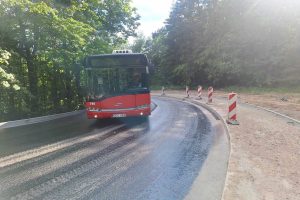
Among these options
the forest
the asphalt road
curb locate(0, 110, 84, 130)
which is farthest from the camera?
the forest

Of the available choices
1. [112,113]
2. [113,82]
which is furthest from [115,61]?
[112,113]

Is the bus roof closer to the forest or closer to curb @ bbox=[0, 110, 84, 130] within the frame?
the forest

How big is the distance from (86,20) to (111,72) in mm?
9343

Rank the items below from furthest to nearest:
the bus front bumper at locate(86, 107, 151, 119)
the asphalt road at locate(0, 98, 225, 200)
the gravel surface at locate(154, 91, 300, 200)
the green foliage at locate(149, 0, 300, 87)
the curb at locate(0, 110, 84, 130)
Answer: the green foliage at locate(149, 0, 300, 87) → the curb at locate(0, 110, 84, 130) → the bus front bumper at locate(86, 107, 151, 119) → the asphalt road at locate(0, 98, 225, 200) → the gravel surface at locate(154, 91, 300, 200)

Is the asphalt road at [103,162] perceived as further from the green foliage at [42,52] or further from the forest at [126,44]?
the forest at [126,44]

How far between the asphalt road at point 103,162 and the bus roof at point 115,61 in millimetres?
3257

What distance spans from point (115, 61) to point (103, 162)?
25.0 ft

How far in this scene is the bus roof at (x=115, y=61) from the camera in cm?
1434

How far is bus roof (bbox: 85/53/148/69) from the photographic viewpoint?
14.3 metres

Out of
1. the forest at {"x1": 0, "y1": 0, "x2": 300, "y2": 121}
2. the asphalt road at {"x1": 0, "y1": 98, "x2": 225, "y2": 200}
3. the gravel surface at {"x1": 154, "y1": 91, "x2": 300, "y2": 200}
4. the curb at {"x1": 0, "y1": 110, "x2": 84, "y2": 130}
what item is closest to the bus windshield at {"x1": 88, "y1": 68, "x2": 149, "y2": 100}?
the forest at {"x1": 0, "y1": 0, "x2": 300, "y2": 121}

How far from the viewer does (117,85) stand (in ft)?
46.4

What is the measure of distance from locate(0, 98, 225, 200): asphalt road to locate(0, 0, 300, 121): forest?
16.7ft

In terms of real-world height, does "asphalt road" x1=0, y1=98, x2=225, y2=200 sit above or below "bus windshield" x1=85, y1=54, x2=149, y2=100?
below

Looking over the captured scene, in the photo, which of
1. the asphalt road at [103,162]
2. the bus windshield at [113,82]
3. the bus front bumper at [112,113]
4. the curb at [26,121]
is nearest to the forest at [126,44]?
the curb at [26,121]
